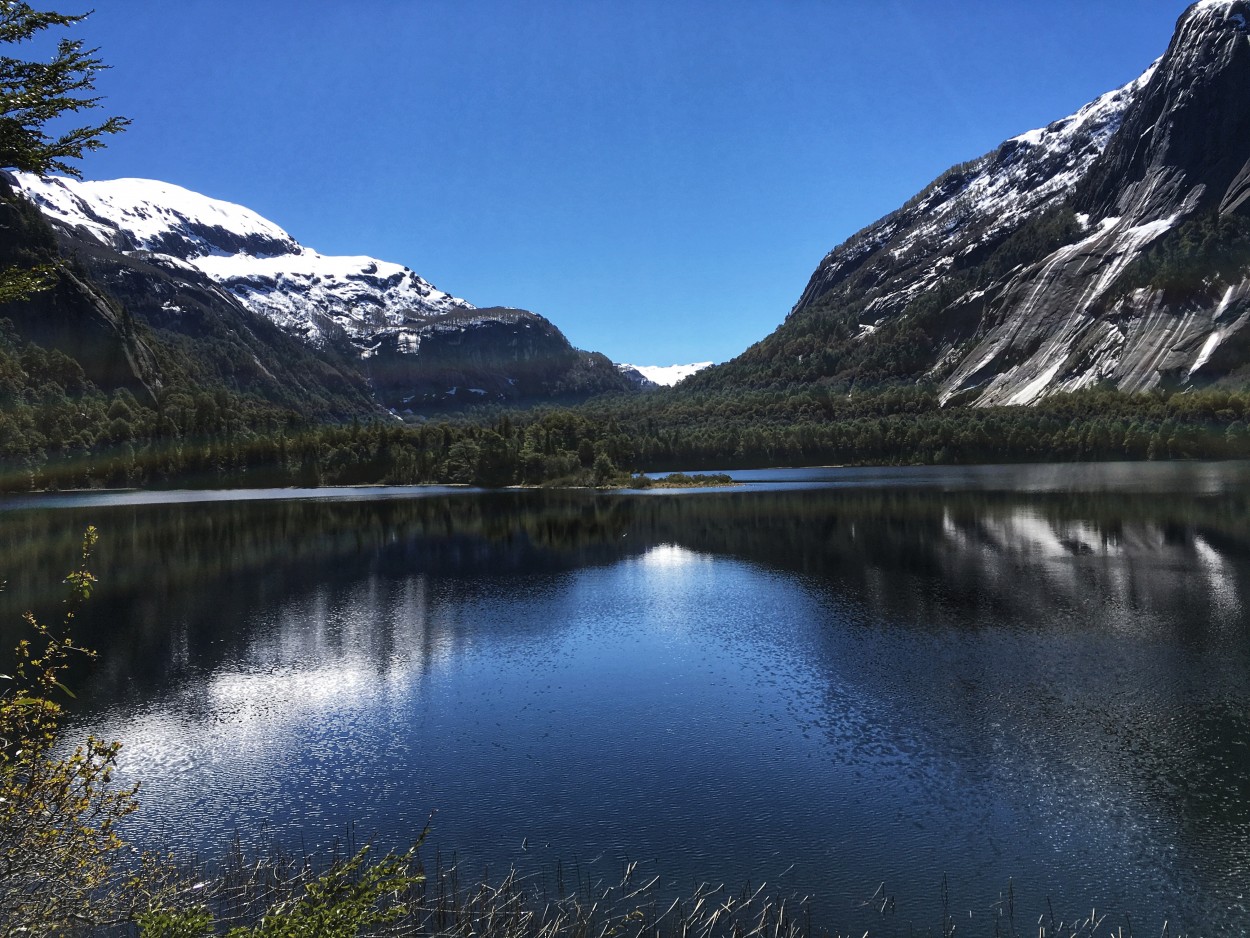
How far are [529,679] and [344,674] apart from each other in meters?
10.9

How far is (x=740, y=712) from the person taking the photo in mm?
39875

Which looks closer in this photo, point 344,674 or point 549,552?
point 344,674

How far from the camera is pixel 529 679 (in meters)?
46.8

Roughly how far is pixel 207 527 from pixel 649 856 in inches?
4782

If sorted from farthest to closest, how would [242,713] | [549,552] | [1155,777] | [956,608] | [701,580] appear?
[549,552] < [701,580] < [956,608] < [242,713] < [1155,777]

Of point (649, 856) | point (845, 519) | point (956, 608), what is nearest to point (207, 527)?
point (845, 519)

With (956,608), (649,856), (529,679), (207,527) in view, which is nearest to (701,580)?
(956,608)

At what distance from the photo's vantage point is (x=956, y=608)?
6031 cm

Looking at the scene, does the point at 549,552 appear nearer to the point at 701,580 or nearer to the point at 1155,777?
the point at 701,580

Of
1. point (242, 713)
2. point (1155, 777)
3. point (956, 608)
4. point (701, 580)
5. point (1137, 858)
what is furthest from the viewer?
point (701, 580)

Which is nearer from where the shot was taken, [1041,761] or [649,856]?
[649,856]

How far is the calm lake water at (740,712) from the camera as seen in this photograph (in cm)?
2578

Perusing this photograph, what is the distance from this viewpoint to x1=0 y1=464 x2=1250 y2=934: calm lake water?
84.6ft

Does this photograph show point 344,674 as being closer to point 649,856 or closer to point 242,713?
point 242,713
